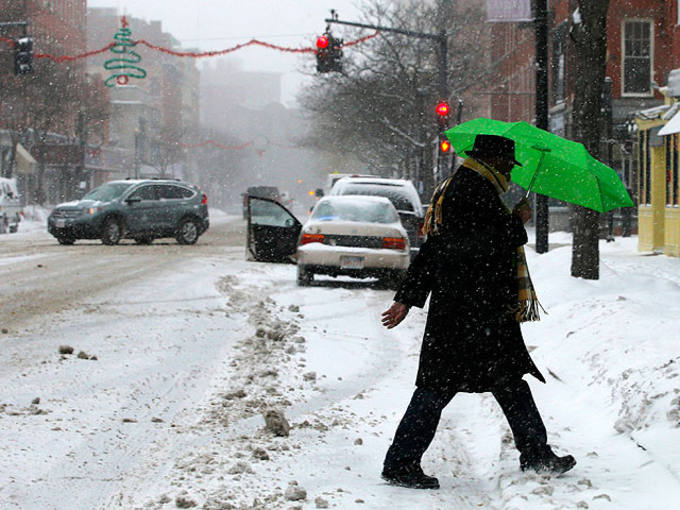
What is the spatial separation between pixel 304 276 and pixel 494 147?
1099cm

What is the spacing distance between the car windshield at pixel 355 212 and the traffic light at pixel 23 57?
52.5ft

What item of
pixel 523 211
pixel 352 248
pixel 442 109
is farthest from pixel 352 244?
pixel 442 109

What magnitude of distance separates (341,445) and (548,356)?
330 centimetres

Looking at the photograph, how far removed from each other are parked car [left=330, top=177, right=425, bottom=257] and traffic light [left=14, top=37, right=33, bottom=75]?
45.7 feet

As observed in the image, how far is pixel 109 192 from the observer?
92.2 ft

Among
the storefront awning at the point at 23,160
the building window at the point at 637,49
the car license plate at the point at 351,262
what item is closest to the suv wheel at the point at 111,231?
the car license plate at the point at 351,262

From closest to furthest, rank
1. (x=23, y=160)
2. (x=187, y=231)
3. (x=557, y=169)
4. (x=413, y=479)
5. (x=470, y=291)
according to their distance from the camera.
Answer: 1. (x=470, y=291)
2. (x=413, y=479)
3. (x=557, y=169)
4. (x=187, y=231)
5. (x=23, y=160)

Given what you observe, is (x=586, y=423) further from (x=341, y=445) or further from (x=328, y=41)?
(x=328, y=41)

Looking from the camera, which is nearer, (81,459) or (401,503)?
(401,503)

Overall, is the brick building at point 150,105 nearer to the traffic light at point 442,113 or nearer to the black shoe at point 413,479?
the traffic light at point 442,113

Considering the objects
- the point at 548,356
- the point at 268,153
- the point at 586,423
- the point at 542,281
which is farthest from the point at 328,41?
the point at 268,153

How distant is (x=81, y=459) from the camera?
219 inches

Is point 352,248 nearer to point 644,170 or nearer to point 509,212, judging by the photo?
point 509,212

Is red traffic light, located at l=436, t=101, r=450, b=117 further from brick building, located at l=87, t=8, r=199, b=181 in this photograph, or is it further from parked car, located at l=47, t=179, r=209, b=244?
brick building, located at l=87, t=8, r=199, b=181
